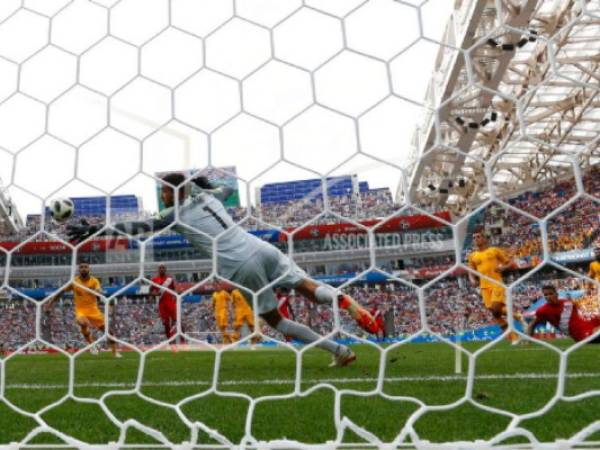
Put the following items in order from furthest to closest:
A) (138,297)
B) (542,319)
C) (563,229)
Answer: (563,229) → (138,297) → (542,319)

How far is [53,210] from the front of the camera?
350 centimetres

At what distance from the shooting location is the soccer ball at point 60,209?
3.46m

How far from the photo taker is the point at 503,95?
1380mm

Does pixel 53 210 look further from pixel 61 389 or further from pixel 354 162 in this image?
pixel 354 162

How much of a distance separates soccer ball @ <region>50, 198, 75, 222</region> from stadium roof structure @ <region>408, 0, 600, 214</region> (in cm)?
214

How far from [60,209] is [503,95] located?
2.89m

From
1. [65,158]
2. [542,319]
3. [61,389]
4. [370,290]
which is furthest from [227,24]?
[370,290]

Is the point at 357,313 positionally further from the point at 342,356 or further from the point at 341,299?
the point at 342,356

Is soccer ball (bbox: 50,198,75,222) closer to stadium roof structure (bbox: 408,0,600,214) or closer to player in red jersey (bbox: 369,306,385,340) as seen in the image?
player in red jersey (bbox: 369,306,385,340)

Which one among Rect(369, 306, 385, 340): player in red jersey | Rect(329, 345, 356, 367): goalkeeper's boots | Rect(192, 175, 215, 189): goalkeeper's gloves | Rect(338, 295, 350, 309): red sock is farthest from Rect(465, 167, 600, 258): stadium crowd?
Rect(192, 175, 215, 189): goalkeeper's gloves

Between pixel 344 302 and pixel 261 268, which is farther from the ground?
pixel 261 268

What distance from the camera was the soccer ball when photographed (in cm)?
346

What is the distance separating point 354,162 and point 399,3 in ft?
1.44

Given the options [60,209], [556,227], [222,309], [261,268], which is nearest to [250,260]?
[261,268]
